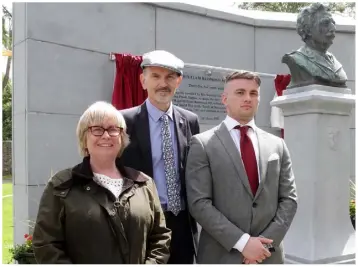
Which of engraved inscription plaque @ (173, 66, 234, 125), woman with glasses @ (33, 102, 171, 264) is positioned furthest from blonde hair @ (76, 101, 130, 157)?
engraved inscription plaque @ (173, 66, 234, 125)

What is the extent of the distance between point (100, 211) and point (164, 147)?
2.06 ft

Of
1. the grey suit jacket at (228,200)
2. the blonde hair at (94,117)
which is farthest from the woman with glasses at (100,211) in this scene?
the grey suit jacket at (228,200)

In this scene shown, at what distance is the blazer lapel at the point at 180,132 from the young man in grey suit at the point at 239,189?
10 cm

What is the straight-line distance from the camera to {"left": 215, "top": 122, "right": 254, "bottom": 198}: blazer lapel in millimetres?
2002

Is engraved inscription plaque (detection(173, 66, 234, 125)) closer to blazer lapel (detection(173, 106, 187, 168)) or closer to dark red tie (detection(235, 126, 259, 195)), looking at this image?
blazer lapel (detection(173, 106, 187, 168))

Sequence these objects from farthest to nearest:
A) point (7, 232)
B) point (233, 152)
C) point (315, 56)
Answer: point (7, 232)
point (315, 56)
point (233, 152)

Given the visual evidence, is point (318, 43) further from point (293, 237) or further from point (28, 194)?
point (28, 194)

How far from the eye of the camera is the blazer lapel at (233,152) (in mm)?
2002

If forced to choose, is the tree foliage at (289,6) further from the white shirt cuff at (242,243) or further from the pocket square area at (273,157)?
the white shirt cuff at (242,243)

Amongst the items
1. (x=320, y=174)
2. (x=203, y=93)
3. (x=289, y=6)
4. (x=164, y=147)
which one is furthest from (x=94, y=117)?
(x=289, y=6)

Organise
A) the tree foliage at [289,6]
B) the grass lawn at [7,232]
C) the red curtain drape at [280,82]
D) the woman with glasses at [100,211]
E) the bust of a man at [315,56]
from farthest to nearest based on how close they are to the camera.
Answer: the tree foliage at [289,6], the red curtain drape at [280,82], the grass lawn at [7,232], the bust of a man at [315,56], the woman with glasses at [100,211]

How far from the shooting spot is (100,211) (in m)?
1.63

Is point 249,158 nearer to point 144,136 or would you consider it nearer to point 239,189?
point 239,189

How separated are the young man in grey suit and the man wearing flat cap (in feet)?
0.34
